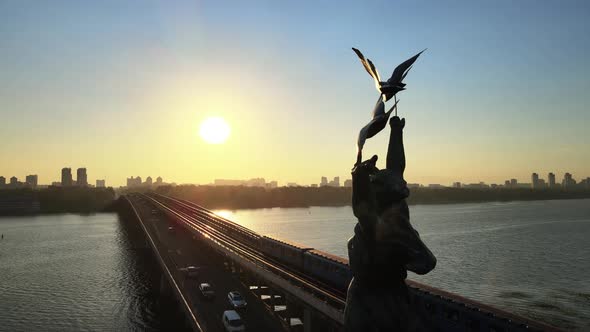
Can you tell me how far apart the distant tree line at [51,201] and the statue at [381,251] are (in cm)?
18936

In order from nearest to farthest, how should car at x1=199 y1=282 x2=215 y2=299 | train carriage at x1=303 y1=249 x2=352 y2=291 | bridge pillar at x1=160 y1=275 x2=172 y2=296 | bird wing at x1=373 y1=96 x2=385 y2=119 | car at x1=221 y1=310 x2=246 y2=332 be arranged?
bird wing at x1=373 y1=96 x2=385 y2=119
car at x1=221 y1=310 x2=246 y2=332
train carriage at x1=303 y1=249 x2=352 y2=291
car at x1=199 y1=282 x2=215 y2=299
bridge pillar at x1=160 y1=275 x2=172 y2=296

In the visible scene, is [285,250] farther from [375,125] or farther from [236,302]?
[375,125]

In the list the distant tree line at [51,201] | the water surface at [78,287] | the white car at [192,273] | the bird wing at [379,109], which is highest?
the bird wing at [379,109]

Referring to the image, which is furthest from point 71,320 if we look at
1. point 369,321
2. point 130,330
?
point 369,321

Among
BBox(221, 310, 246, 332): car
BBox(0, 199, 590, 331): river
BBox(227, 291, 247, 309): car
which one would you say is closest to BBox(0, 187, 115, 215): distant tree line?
BBox(0, 199, 590, 331): river

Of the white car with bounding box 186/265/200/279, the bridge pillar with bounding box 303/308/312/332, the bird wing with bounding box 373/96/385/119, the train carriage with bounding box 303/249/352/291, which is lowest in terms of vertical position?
the bridge pillar with bounding box 303/308/312/332

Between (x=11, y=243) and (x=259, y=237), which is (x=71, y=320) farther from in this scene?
(x=11, y=243)

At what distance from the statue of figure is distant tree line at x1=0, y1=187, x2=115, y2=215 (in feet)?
621

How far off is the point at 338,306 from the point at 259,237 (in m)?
25.7

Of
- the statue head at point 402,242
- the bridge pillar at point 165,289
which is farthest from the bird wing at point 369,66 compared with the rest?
the bridge pillar at point 165,289

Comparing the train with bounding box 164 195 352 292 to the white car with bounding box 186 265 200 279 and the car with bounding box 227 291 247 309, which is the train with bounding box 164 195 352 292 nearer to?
the car with bounding box 227 291 247 309

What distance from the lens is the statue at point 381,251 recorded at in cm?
→ 560

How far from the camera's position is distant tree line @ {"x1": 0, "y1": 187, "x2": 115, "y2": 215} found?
540 ft

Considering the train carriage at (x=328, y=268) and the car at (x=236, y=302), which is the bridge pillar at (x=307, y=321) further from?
the car at (x=236, y=302)
